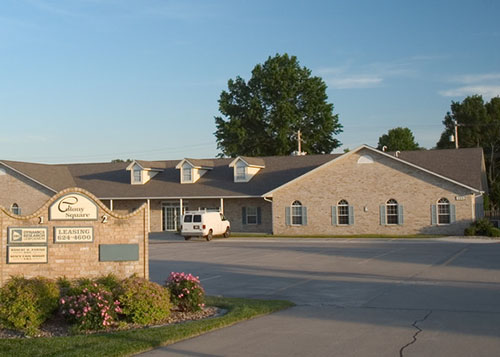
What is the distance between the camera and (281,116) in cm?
7000

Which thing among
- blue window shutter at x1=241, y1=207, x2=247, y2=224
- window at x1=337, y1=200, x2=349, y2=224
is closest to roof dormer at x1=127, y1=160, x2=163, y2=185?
blue window shutter at x1=241, y1=207, x2=247, y2=224

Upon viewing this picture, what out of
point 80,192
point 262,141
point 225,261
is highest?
point 262,141

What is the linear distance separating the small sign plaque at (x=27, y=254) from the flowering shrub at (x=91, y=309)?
190cm

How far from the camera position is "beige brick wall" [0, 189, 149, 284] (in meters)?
13.6

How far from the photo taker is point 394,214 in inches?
1645

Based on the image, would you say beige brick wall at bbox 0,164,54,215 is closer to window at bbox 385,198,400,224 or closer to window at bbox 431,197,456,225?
window at bbox 385,198,400,224

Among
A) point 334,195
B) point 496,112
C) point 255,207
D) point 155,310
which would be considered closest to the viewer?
point 155,310

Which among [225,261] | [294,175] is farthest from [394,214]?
[225,261]

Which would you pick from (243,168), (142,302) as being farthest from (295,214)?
(142,302)

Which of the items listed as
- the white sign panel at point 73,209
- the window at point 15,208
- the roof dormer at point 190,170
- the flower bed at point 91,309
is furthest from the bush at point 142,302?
the window at point 15,208

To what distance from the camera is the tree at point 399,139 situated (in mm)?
88688

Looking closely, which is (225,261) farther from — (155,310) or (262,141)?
(262,141)

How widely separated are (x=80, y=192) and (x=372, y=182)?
101ft

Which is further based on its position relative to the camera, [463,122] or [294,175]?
[463,122]
